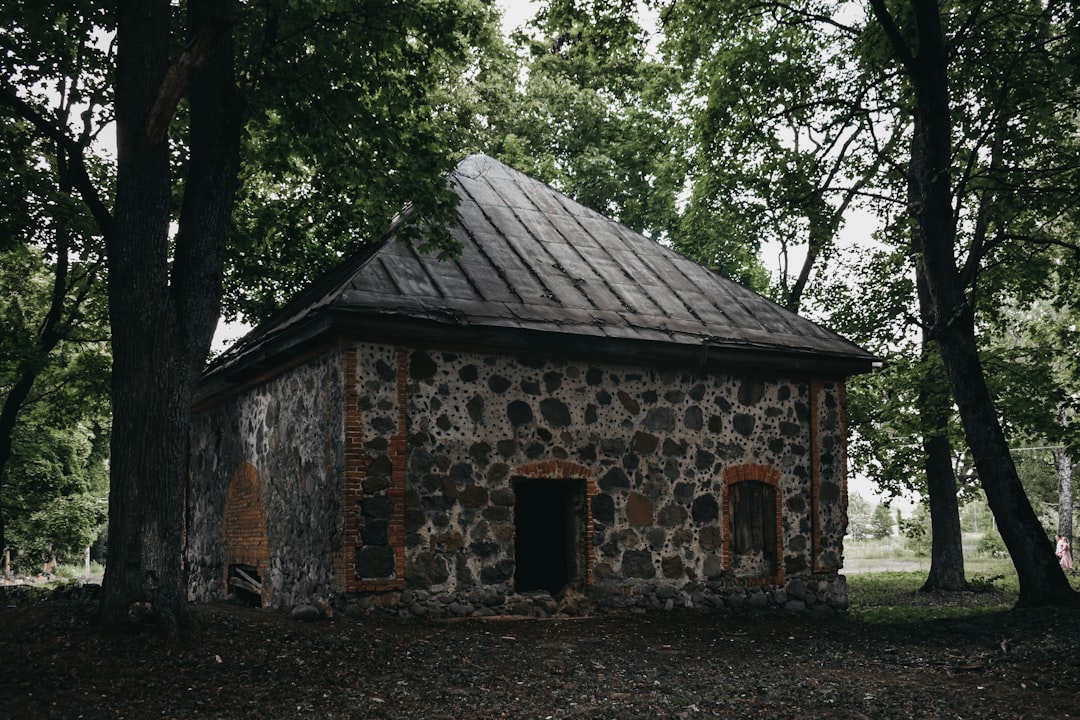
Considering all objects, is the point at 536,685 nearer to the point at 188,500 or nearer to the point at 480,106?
the point at 188,500

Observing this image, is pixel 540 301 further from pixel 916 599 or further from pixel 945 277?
pixel 916 599

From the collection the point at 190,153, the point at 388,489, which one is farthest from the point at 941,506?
the point at 190,153

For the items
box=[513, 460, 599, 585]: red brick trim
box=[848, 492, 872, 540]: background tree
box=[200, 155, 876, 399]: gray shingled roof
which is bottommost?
box=[848, 492, 872, 540]: background tree

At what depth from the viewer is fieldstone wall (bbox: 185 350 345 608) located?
380 inches

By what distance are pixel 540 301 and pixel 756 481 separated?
12.3 ft

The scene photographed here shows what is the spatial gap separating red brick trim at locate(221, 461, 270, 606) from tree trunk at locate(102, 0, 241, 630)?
377 centimetres

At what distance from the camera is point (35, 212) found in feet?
41.0

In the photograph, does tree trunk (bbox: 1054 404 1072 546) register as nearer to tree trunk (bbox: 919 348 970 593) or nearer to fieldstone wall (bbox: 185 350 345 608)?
tree trunk (bbox: 919 348 970 593)

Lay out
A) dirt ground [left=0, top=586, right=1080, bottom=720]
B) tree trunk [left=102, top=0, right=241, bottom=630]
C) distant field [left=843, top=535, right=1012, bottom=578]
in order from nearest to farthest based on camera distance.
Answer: dirt ground [left=0, top=586, right=1080, bottom=720] → tree trunk [left=102, top=0, right=241, bottom=630] → distant field [left=843, top=535, right=1012, bottom=578]

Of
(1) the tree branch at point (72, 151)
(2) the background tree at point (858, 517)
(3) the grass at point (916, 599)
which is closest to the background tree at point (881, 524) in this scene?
(2) the background tree at point (858, 517)

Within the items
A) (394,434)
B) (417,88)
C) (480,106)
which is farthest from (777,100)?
(480,106)

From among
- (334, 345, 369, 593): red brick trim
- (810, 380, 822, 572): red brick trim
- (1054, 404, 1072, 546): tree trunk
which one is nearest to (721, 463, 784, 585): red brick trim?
(810, 380, 822, 572): red brick trim

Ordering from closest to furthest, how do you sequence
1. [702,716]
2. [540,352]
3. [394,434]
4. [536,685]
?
[702,716] < [536,685] < [394,434] < [540,352]

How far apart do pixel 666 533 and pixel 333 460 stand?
162 inches
